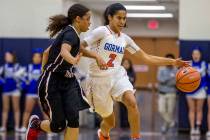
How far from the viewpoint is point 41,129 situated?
276 inches

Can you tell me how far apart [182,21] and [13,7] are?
405 cm

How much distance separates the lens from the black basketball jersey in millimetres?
6441

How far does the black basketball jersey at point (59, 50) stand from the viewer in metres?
6.44

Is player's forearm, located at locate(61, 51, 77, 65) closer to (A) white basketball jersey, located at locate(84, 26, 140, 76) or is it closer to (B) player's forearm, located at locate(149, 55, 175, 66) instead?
(A) white basketball jersey, located at locate(84, 26, 140, 76)

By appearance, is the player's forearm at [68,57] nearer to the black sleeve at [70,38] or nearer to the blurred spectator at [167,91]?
the black sleeve at [70,38]

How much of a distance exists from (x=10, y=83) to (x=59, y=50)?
6.18m

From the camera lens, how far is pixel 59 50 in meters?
6.52

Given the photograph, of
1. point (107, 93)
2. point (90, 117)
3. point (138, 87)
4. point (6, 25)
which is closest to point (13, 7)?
point (6, 25)

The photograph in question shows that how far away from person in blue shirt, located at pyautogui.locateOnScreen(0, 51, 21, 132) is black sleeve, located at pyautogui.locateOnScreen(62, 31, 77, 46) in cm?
625

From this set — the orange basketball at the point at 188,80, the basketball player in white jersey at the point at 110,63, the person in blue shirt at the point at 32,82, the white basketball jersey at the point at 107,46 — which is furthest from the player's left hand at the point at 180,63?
the person in blue shirt at the point at 32,82

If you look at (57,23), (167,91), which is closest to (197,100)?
(167,91)

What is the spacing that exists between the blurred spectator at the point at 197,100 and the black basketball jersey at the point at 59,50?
6139 millimetres

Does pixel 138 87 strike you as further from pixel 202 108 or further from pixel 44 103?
pixel 44 103

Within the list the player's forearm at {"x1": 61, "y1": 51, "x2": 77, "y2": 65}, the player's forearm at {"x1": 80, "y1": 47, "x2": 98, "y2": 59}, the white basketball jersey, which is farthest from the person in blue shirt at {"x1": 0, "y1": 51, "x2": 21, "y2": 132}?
the player's forearm at {"x1": 61, "y1": 51, "x2": 77, "y2": 65}
